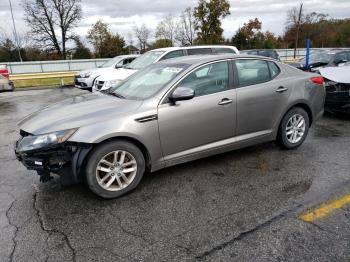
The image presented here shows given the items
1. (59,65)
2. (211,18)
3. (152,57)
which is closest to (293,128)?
(152,57)

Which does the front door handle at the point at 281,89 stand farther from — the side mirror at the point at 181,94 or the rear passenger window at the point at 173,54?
the rear passenger window at the point at 173,54

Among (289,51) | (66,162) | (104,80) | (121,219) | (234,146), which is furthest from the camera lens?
(289,51)

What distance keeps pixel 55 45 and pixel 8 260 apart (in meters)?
48.2

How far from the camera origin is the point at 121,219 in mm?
3230

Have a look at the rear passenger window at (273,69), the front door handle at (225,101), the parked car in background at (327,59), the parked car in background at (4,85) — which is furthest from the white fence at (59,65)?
the front door handle at (225,101)

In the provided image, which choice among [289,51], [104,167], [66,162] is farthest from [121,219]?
[289,51]

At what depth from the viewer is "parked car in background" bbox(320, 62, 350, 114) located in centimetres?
688

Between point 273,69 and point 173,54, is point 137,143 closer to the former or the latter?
point 273,69

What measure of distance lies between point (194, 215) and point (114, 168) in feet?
3.50

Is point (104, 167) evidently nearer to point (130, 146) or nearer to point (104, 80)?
point (130, 146)

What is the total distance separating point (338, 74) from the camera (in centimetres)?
748

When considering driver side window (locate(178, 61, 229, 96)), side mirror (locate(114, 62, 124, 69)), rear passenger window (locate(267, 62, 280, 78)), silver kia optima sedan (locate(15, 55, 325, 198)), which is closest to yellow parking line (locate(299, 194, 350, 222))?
silver kia optima sedan (locate(15, 55, 325, 198))

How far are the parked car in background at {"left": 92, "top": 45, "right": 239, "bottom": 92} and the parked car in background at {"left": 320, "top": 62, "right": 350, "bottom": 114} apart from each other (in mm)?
3412

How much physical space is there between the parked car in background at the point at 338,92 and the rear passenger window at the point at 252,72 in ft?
9.86
